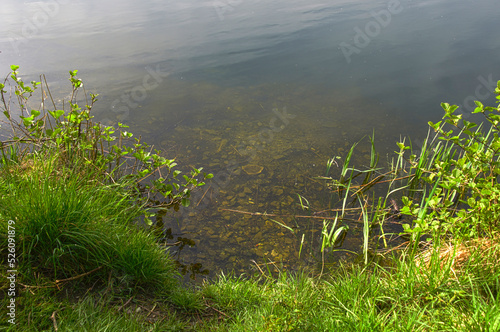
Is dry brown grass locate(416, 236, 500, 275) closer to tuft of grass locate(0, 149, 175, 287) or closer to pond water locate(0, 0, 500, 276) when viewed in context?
pond water locate(0, 0, 500, 276)

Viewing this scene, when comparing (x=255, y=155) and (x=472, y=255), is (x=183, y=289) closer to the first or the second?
(x=472, y=255)

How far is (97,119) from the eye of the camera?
5.27 meters

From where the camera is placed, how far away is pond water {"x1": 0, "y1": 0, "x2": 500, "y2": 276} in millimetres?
3525

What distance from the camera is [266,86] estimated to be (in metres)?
6.09

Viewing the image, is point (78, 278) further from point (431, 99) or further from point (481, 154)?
point (431, 99)

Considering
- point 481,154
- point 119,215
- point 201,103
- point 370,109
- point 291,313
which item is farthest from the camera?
point 201,103

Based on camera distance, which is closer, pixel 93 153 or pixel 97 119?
pixel 93 153

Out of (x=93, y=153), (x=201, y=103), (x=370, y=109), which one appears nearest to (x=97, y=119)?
(x=201, y=103)

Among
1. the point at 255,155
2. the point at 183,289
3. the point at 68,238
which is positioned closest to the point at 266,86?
the point at 255,155

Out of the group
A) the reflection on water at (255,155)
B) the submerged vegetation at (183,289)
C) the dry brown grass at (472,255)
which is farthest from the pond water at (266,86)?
the dry brown grass at (472,255)

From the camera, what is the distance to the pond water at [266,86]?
→ 139 inches

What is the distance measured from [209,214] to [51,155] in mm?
1574

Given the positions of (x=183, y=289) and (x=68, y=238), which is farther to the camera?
(x=183, y=289)

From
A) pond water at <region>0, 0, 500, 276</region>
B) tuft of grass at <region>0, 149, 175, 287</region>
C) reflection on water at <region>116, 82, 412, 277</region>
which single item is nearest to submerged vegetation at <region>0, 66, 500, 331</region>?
tuft of grass at <region>0, 149, 175, 287</region>
